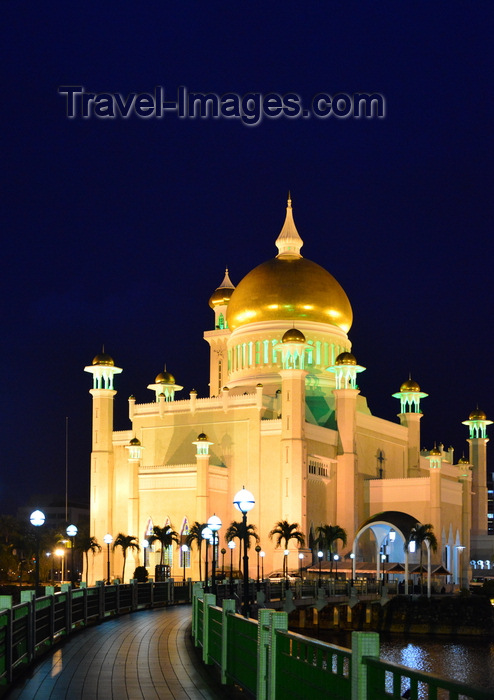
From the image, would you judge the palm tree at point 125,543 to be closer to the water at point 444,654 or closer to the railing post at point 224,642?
the water at point 444,654

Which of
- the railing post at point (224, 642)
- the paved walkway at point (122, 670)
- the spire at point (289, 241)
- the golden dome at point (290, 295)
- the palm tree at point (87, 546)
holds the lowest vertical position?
the palm tree at point (87, 546)

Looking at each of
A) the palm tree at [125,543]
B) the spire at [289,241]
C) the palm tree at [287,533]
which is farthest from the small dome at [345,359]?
the palm tree at [125,543]

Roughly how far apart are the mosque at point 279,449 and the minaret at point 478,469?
5.14 meters

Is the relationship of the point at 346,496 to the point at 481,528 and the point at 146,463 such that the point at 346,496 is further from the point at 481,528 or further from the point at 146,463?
the point at 481,528

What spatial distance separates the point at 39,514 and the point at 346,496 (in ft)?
→ 115

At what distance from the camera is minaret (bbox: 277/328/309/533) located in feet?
172

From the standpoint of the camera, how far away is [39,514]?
75.9ft

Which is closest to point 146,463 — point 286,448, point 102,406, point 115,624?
point 102,406

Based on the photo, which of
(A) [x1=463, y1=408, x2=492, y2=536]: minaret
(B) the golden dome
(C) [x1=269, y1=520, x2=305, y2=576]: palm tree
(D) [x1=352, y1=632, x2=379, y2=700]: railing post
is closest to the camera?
(D) [x1=352, y1=632, x2=379, y2=700]: railing post

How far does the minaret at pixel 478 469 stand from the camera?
72000 millimetres

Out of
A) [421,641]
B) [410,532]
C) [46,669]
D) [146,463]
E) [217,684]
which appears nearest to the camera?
[217,684]

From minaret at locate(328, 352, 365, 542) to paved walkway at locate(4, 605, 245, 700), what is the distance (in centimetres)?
3566

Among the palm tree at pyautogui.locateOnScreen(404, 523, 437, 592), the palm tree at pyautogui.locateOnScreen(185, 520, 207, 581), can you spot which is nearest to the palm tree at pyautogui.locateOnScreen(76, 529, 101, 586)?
the palm tree at pyautogui.locateOnScreen(185, 520, 207, 581)

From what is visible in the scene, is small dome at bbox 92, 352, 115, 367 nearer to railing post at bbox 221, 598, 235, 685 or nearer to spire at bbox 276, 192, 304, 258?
spire at bbox 276, 192, 304, 258
